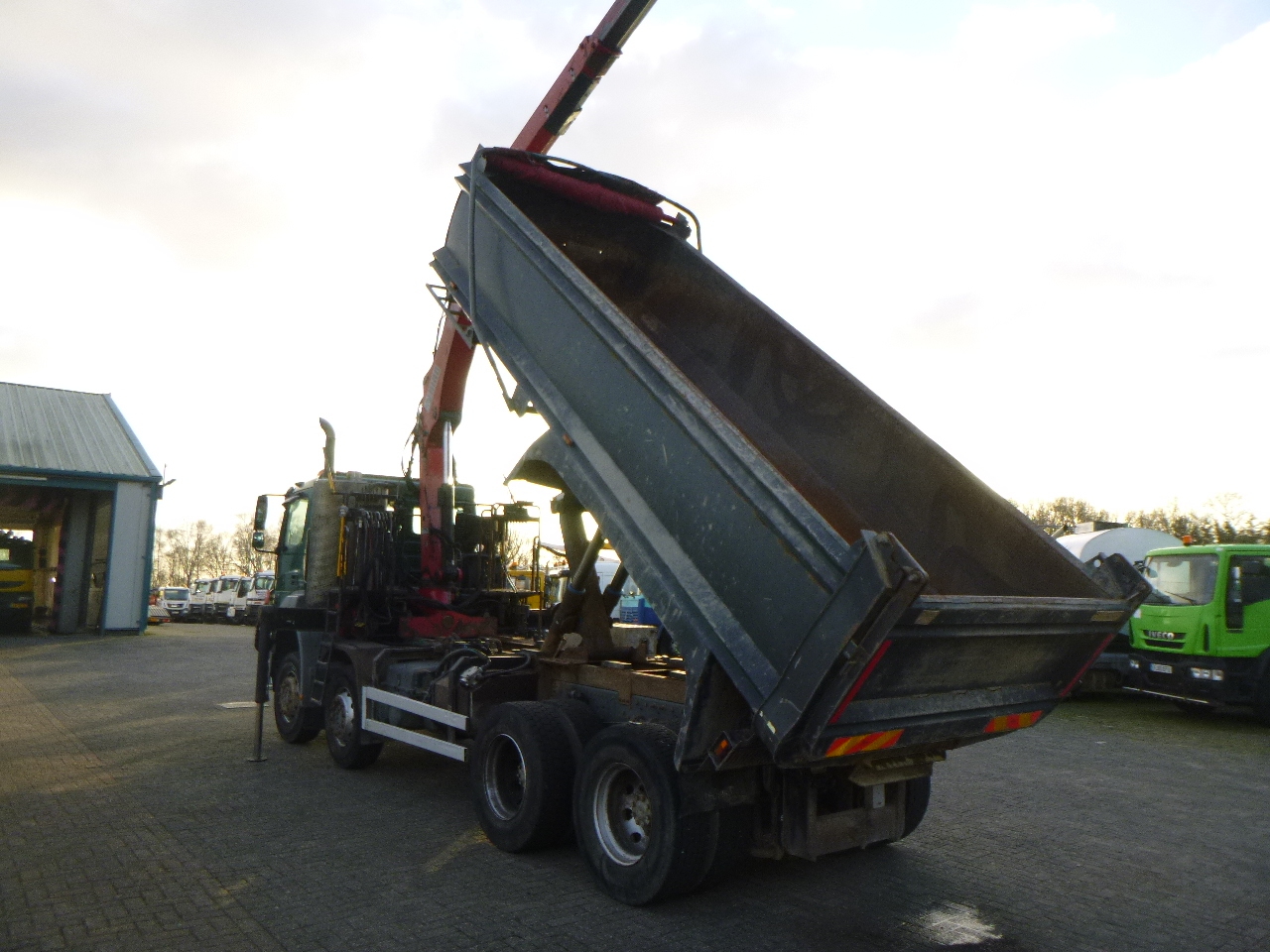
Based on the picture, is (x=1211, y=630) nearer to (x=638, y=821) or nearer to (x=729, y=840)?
(x=729, y=840)

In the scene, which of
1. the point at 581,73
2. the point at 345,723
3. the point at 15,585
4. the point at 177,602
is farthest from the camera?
the point at 177,602

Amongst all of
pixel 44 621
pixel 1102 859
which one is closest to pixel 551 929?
pixel 1102 859

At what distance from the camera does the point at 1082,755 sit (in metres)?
9.83

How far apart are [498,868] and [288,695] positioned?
4.73 m

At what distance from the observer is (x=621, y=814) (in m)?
5.21

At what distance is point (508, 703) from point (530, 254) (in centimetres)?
278

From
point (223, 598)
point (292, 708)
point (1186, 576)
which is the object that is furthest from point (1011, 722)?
point (223, 598)

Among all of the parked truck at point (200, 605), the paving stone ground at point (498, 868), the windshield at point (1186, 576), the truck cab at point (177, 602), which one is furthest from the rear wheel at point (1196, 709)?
the truck cab at point (177, 602)

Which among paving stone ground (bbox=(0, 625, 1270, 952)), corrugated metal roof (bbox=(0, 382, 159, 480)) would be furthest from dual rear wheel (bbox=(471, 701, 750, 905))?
corrugated metal roof (bbox=(0, 382, 159, 480))

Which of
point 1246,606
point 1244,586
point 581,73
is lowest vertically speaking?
point 1246,606

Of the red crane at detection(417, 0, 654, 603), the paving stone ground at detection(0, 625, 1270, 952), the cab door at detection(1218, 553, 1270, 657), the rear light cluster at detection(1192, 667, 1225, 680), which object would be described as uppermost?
the red crane at detection(417, 0, 654, 603)

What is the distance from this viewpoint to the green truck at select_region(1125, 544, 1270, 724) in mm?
11836

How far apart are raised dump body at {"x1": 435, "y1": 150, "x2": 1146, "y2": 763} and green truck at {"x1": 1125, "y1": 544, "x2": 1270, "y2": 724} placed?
8.48m

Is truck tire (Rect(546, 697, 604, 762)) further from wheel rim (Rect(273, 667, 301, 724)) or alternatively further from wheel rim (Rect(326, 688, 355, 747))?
wheel rim (Rect(273, 667, 301, 724))
